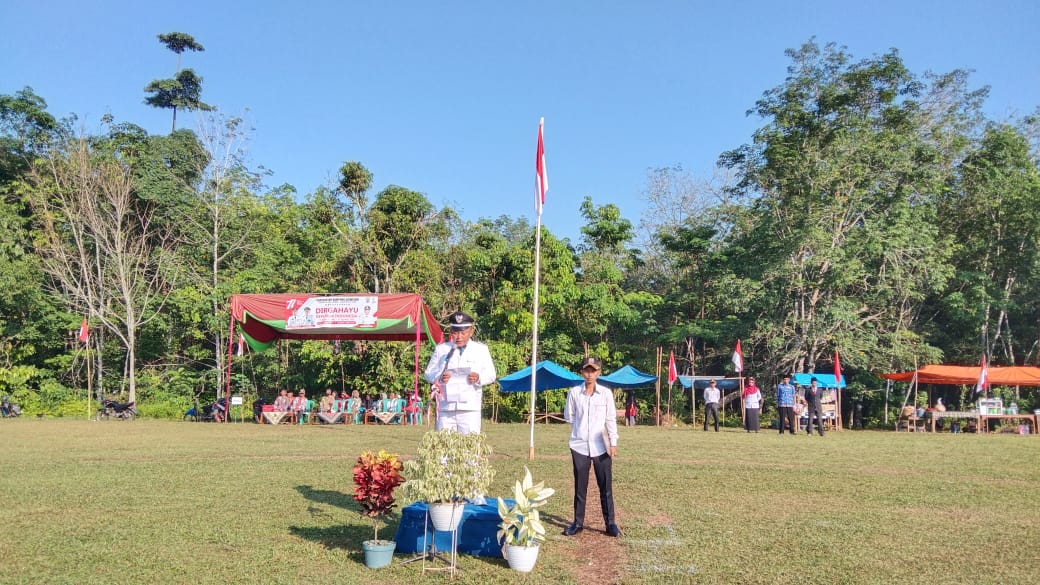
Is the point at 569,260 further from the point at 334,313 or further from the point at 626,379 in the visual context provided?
the point at 334,313

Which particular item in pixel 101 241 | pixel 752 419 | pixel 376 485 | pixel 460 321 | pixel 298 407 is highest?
pixel 101 241

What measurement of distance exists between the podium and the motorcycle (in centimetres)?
2407

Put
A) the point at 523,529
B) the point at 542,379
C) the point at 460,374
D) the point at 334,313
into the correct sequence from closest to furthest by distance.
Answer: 1. the point at 523,529
2. the point at 460,374
3. the point at 334,313
4. the point at 542,379

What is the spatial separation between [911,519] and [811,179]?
2400cm

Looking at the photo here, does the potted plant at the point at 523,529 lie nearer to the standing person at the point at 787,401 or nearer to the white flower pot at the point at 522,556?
the white flower pot at the point at 522,556

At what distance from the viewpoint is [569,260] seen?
3272 cm

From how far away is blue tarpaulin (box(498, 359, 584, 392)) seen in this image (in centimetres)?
2598

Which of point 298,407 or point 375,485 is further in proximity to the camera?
point 298,407

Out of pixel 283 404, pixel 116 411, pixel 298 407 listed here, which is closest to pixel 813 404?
pixel 298 407

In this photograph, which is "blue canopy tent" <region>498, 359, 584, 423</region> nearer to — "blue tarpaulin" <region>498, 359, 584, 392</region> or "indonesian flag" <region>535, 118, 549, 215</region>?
"blue tarpaulin" <region>498, 359, 584, 392</region>

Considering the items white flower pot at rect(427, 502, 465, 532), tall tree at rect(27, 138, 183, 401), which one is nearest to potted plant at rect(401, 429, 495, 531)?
white flower pot at rect(427, 502, 465, 532)

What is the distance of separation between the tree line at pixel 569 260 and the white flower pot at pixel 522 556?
80.8 feet

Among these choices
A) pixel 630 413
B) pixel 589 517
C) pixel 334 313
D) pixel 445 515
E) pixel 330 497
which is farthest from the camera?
pixel 630 413

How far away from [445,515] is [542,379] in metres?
21.7
